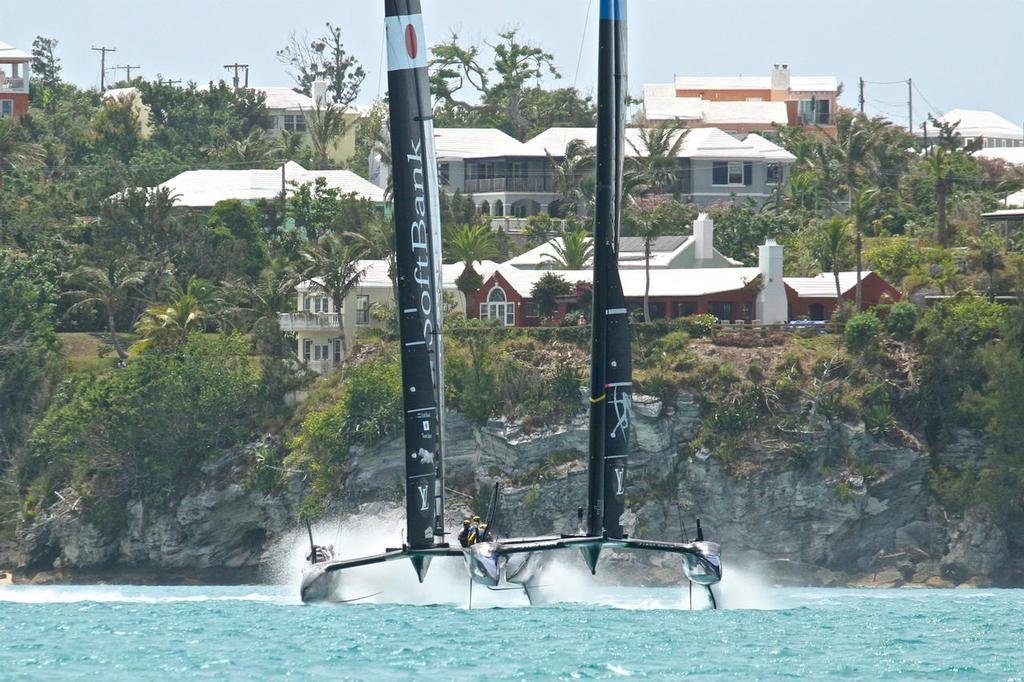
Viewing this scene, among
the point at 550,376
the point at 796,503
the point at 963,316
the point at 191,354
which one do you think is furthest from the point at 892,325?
the point at 191,354

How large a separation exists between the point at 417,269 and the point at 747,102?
90.7m

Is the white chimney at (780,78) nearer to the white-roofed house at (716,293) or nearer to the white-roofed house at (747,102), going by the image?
the white-roofed house at (747,102)

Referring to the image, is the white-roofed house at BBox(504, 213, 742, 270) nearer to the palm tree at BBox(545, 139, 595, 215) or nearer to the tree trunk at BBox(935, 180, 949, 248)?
the tree trunk at BBox(935, 180, 949, 248)

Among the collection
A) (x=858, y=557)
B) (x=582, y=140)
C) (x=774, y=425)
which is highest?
(x=582, y=140)

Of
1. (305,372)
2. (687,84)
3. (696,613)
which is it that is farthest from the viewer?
(687,84)

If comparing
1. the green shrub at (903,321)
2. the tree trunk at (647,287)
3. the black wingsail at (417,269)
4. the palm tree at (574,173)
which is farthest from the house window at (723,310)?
the black wingsail at (417,269)

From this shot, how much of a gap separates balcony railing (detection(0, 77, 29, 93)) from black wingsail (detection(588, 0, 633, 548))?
87869 millimetres

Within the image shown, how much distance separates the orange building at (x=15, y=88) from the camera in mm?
125625

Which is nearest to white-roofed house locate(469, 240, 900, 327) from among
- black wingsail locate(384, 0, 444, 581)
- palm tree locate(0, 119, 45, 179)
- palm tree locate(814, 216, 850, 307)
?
palm tree locate(814, 216, 850, 307)

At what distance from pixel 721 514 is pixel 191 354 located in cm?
2150

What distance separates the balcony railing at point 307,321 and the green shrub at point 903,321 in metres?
22.4

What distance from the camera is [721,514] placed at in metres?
71.4

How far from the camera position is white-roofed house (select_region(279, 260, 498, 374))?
81875 mm

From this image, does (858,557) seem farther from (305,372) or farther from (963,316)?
(305,372)
